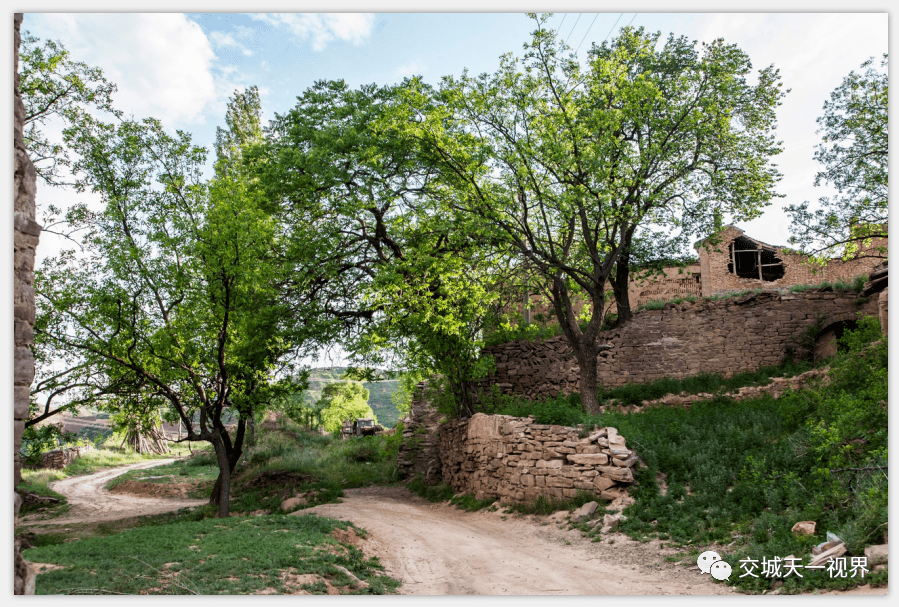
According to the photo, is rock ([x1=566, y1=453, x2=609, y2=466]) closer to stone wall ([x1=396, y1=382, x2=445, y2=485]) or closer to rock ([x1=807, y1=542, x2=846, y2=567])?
rock ([x1=807, y1=542, x2=846, y2=567])

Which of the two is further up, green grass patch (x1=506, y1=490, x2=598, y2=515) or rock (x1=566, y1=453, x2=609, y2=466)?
rock (x1=566, y1=453, x2=609, y2=466)

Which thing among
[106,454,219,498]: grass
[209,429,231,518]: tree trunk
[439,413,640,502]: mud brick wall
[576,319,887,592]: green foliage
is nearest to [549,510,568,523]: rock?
[439,413,640,502]: mud brick wall

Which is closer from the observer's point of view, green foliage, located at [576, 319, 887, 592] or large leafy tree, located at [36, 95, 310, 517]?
green foliage, located at [576, 319, 887, 592]

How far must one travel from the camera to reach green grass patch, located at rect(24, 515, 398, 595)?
5.02 meters

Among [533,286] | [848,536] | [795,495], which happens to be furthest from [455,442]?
[848,536]

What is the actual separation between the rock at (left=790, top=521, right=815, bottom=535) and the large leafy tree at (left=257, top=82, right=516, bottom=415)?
22.8 ft

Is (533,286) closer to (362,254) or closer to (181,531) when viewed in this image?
(362,254)

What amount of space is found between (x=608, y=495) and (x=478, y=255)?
19.3ft

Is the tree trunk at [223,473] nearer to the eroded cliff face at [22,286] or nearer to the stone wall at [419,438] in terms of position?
the stone wall at [419,438]

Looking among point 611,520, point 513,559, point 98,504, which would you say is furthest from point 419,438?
point 513,559

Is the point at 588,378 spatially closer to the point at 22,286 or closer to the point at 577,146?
the point at 577,146

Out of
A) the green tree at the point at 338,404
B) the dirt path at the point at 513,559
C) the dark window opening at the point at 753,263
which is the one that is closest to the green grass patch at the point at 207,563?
the dirt path at the point at 513,559

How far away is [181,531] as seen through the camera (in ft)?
25.0

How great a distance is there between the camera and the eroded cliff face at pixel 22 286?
149 inches
